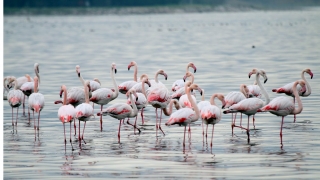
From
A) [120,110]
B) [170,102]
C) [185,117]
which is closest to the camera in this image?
[185,117]

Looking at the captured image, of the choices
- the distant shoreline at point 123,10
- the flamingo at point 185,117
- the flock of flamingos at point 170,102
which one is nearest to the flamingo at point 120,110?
the flock of flamingos at point 170,102

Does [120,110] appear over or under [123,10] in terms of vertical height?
under

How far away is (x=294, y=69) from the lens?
23.6 metres

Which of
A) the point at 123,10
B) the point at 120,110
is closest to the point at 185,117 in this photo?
the point at 120,110

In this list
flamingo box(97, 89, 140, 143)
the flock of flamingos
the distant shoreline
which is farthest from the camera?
the distant shoreline

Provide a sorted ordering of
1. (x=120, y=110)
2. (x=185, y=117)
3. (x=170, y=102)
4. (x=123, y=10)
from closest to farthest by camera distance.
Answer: (x=185, y=117) → (x=120, y=110) → (x=170, y=102) → (x=123, y=10)

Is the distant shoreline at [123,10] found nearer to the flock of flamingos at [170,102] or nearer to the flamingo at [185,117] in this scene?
the flock of flamingos at [170,102]

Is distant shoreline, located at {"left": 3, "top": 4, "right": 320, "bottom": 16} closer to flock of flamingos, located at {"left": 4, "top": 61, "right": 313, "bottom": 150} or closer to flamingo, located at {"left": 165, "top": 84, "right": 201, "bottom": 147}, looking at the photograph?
flock of flamingos, located at {"left": 4, "top": 61, "right": 313, "bottom": 150}

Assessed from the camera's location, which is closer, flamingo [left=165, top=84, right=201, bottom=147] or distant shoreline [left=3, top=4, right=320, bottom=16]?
flamingo [left=165, top=84, right=201, bottom=147]

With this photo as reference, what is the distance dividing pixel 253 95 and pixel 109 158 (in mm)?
4141

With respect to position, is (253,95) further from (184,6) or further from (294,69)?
(184,6)

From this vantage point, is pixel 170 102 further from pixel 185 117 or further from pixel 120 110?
pixel 185 117

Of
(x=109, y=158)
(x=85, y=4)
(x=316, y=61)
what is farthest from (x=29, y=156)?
(x=85, y=4)

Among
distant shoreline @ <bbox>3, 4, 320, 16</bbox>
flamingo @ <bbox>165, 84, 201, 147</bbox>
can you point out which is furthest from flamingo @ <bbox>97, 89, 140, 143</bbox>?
distant shoreline @ <bbox>3, 4, 320, 16</bbox>
